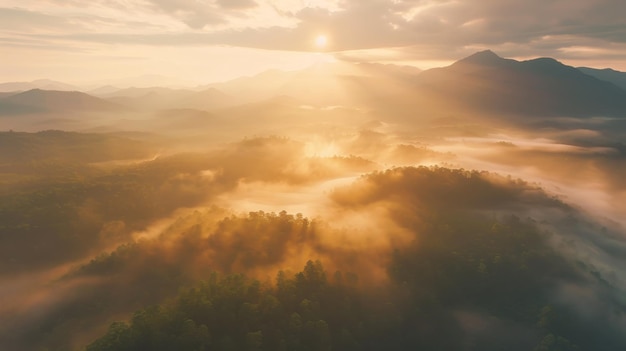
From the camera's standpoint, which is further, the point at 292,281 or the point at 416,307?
the point at 416,307

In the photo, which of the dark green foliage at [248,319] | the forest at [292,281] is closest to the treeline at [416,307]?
the dark green foliage at [248,319]

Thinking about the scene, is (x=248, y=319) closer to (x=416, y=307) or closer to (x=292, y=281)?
(x=292, y=281)

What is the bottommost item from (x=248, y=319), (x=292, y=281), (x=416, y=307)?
(x=416, y=307)

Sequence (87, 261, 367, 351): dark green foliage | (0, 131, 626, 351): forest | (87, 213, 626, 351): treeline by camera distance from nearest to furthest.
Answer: (87, 261, 367, 351): dark green foliage → (87, 213, 626, 351): treeline → (0, 131, 626, 351): forest

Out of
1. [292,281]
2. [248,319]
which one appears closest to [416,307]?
[292,281]

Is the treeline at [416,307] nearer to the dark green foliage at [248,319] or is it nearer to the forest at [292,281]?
the dark green foliage at [248,319]

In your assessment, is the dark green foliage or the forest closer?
the dark green foliage

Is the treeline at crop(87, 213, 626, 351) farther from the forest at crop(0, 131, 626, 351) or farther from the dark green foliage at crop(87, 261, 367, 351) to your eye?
the forest at crop(0, 131, 626, 351)

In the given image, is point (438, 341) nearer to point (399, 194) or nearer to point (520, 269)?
point (520, 269)

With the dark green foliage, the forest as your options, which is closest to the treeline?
the dark green foliage

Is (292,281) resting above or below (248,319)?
above

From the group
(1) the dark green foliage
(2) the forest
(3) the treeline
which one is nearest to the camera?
(1) the dark green foliage

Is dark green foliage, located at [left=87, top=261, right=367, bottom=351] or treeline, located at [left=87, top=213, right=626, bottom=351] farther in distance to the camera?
treeline, located at [left=87, top=213, right=626, bottom=351]
